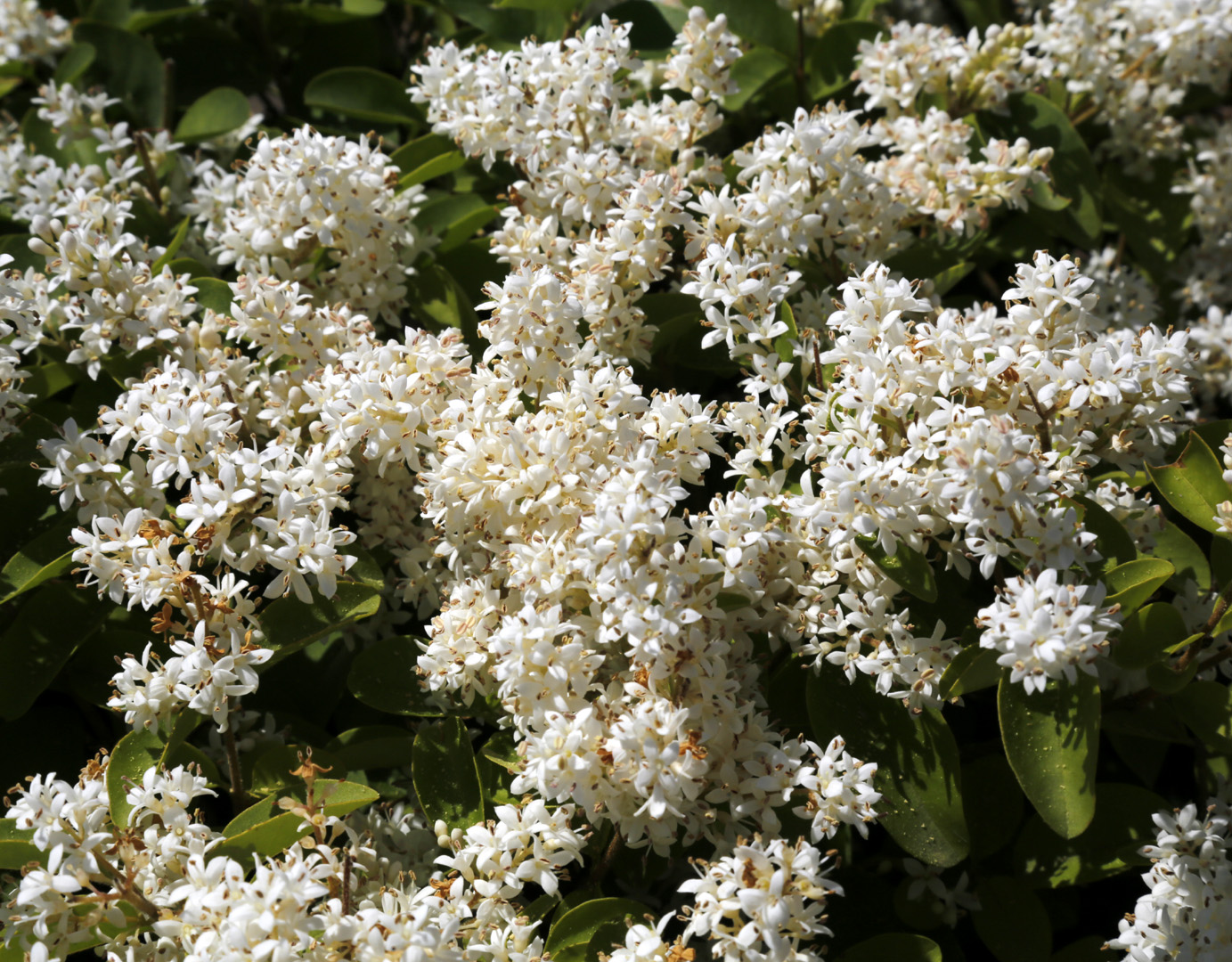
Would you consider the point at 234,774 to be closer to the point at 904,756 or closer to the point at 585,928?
the point at 585,928

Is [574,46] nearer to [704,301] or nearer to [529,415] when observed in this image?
[704,301]

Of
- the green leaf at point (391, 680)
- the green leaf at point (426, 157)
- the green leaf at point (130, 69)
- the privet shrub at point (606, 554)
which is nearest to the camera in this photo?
the privet shrub at point (606, 554)

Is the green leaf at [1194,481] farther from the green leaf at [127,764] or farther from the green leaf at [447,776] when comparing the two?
the green leaf at [127,764]

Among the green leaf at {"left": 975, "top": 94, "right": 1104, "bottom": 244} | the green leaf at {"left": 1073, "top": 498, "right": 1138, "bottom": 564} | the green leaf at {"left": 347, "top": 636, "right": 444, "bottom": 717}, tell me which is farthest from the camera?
the green leaf at {"left": 975, "top": 94, "right": 1104, "bottom": 244}

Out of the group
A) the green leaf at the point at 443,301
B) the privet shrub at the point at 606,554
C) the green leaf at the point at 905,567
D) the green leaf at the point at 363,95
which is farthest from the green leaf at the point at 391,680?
the green leaf at the point at 363,95

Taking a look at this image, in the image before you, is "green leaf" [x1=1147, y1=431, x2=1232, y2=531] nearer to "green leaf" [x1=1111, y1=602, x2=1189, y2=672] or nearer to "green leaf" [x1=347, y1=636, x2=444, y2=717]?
"green leaf" [x1=1111, y1=602, x2=1189, y2=672]

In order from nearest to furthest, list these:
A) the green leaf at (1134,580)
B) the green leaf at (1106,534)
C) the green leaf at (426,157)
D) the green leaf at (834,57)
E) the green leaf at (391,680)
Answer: the green leaf at (1134,580) → the green leaf at (1106,534) → the green leaf at (391,680) → the green leaf at (426,157) → the green leaf at (834,57)

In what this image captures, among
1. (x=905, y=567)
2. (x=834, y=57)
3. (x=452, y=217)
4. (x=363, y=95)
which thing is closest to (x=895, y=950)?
(x=905, y=567)

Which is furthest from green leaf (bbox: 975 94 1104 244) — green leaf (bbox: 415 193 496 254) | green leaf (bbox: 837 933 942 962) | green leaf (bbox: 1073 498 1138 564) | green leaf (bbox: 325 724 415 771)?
green leaf (bbox: 325 724 415 771)
